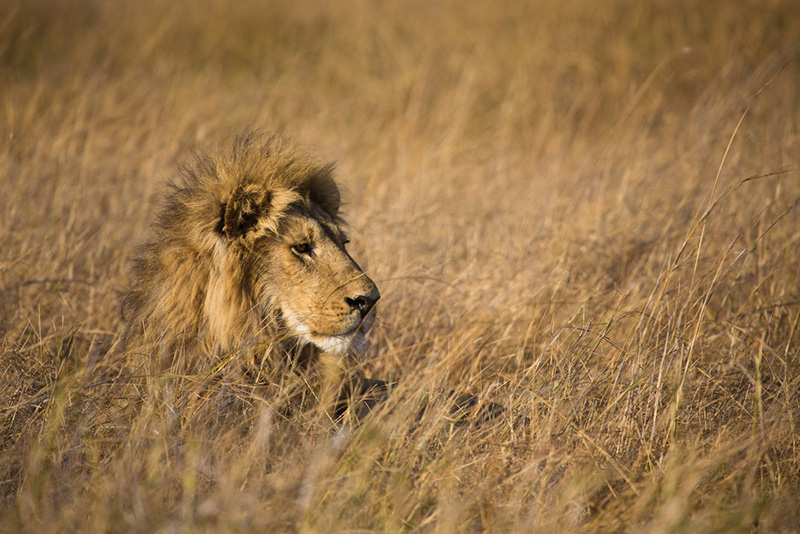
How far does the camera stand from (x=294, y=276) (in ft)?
8.46

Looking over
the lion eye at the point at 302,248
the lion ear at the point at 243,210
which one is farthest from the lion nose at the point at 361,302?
the lion ear at the point at 243,210

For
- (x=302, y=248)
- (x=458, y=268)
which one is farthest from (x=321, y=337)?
(x=458, y=268)

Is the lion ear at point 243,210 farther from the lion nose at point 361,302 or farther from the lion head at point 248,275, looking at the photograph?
the lion nose at point 361,302

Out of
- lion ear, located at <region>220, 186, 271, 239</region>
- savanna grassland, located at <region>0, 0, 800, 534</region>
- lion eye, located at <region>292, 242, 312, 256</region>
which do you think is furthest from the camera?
lion eye, located at <region>292, 242, 312, 256</region>

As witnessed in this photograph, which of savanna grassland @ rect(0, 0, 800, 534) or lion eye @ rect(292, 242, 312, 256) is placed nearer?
savanna grassland @ rect(0, 0, 800, 534)

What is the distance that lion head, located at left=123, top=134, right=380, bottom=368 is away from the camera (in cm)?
252

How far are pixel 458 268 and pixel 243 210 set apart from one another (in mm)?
2136

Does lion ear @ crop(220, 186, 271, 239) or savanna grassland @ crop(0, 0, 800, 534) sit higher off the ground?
lion ear @ crop(220, 186, 271, 239)

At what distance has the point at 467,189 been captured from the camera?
5.82 metres

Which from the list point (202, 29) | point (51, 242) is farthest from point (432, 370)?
point (202, 29)

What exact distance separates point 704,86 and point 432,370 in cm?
646

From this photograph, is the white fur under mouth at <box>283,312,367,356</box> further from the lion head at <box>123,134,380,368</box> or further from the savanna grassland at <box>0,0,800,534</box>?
Answer: the savanna grassland at <box>0,0,800,534</box>

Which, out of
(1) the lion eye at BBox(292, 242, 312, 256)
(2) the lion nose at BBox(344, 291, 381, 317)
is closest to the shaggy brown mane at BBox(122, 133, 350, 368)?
(1) the lion eye at BBox(292, 242, 312, 256)

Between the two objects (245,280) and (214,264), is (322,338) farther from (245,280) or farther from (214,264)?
(214,264)
